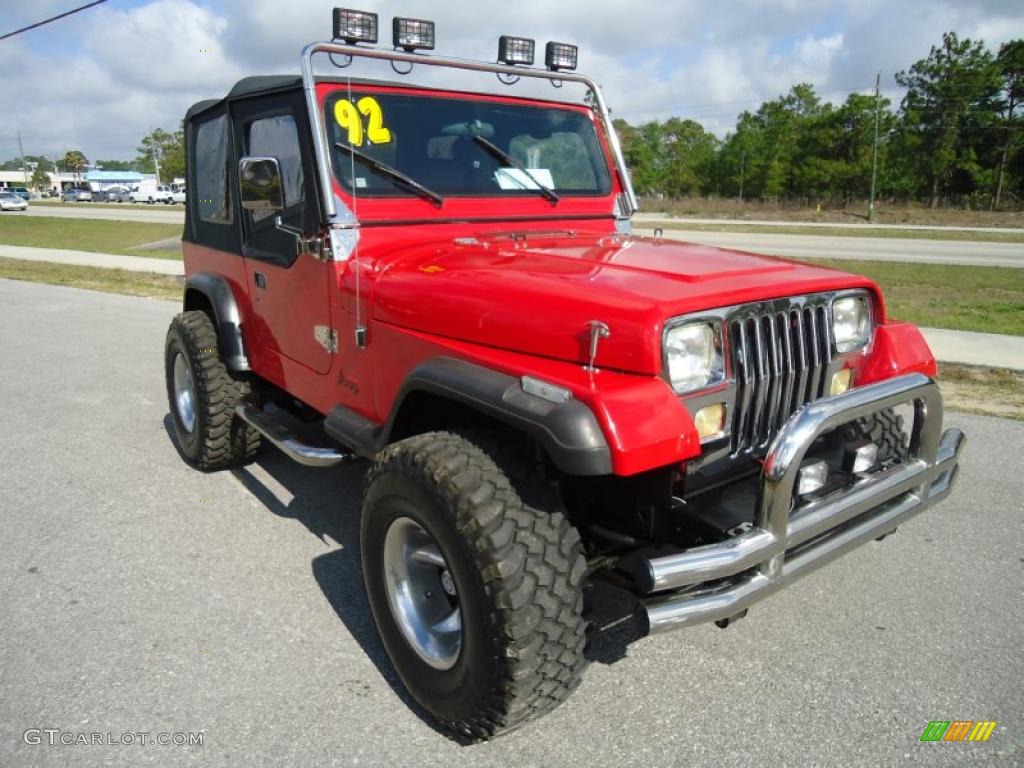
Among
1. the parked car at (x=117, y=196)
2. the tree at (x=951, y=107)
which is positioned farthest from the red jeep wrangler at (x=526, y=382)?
the parked car at (x=117, y=196)

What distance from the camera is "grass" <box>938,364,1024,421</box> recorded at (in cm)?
589

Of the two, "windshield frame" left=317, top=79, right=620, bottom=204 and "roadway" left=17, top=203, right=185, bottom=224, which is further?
"roadway" left=17, top=203, right=185, bottom=224

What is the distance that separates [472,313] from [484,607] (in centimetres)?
96

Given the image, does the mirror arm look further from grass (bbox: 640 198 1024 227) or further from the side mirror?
grass (bbox: 640 198 1024 227)

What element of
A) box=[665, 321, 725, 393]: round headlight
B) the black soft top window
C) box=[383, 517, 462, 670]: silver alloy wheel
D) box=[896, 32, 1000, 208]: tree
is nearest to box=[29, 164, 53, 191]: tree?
box=[896, 32, 1000, 208]: tree

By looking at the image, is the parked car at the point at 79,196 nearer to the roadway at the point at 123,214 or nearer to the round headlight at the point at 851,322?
the roadway at the point at 123,214

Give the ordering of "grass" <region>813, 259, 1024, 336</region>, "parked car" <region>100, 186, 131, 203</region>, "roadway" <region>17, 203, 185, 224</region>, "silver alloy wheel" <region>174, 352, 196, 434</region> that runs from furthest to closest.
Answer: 1. "parked car" <region>100, 186, 131, 203</region>
2. "roadway" <region>17, 203, 185, 224</region>
3. "grass" <region>813, 259, 1024, 336</region>
4. "silver alloy wheel" <region>174, 352, 196, 434</region>

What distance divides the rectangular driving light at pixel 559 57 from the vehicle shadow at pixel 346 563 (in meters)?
2.52

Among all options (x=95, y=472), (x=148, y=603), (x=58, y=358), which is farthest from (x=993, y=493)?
(x=58, y=358)

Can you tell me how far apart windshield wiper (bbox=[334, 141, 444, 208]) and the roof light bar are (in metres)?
0.58

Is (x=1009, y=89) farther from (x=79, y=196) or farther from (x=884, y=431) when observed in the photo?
(x=79, y=196)

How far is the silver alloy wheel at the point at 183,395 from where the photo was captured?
500cm

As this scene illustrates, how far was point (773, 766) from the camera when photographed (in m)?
2.37

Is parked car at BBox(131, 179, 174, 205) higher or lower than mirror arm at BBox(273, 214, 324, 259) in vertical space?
higher
